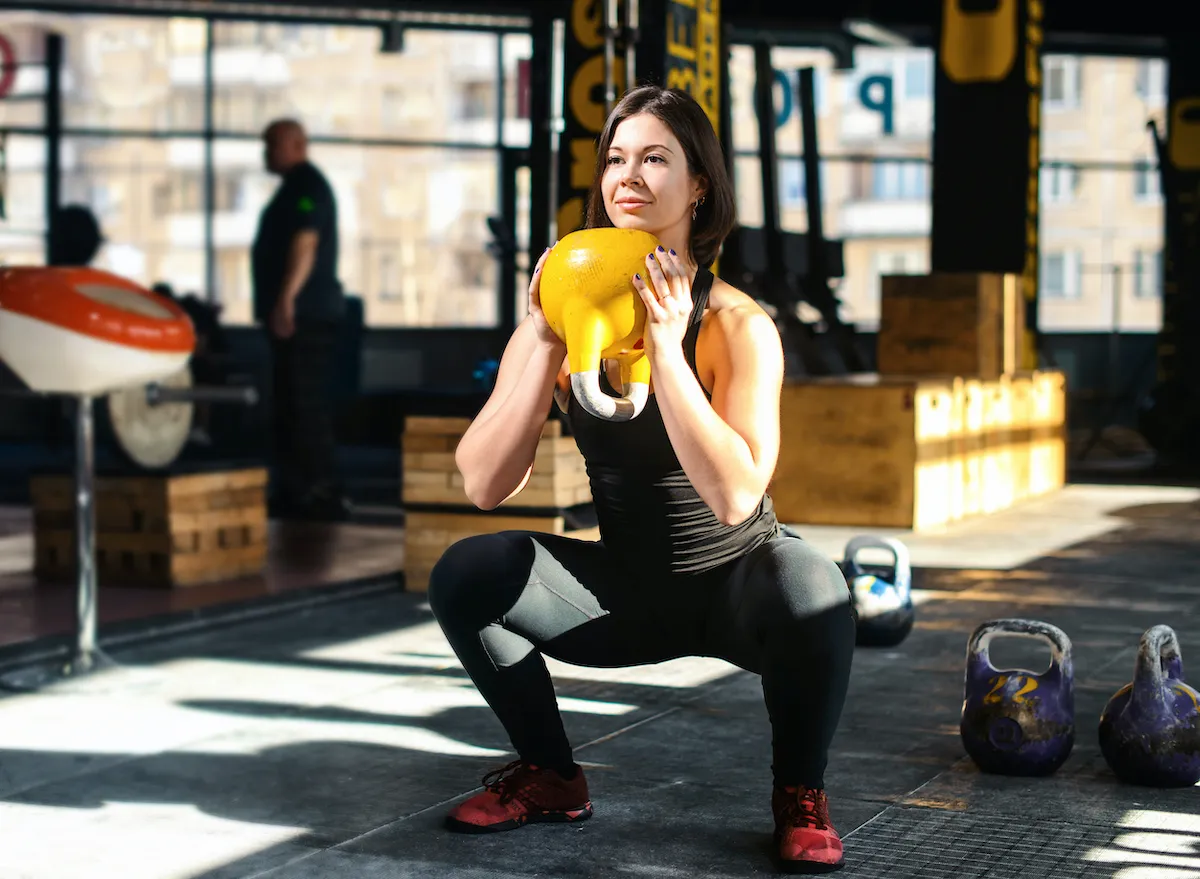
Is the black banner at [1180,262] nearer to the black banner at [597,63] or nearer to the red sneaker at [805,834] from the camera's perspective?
the black banner at [597,63]

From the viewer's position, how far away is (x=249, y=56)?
2477 centimetres

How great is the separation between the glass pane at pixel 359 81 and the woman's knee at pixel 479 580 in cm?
2101

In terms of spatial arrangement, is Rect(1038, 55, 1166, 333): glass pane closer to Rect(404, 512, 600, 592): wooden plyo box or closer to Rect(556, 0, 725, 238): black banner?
Rect(556, 0, 725, 238): black banner

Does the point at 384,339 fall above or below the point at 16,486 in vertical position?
above

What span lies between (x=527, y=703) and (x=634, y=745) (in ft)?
3.00

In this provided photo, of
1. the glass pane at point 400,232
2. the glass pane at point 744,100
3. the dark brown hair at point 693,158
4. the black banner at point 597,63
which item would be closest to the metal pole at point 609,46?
the black banner at point 597,63

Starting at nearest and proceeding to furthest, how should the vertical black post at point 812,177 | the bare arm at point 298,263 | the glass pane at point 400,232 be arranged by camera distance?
the bare arm at point 298,263 → the vertical black post at point 812,177 → the glass pane at point 400,232

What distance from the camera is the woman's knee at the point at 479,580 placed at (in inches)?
121

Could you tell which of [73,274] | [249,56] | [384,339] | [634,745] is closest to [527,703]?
[634,745]

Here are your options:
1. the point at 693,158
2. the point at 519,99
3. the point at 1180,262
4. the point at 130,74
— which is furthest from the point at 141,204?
the point at 693,158

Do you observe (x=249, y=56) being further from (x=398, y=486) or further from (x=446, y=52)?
(x=398, y=486)

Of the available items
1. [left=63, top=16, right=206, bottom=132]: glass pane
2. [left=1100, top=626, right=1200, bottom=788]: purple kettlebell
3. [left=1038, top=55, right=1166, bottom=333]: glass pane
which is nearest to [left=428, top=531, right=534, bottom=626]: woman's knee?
[left=1100, top=626, right=1200, bottom=788]: purple kettlebell

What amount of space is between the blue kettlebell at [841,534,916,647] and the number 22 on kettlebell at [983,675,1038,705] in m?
1.45

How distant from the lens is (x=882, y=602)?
5270 millimetres
